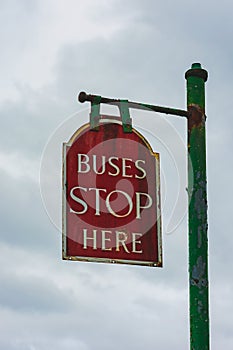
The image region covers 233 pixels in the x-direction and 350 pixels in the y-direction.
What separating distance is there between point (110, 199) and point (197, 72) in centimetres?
162

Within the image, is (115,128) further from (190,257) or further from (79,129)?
(190,257)

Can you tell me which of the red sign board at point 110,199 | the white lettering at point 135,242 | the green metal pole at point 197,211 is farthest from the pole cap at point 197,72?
the white lettering at point 135,242

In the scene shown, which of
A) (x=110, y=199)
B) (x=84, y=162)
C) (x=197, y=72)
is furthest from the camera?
(x=197, y=72)

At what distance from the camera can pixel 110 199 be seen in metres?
8.45

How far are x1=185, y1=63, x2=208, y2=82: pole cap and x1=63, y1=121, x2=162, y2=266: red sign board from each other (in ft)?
2.86

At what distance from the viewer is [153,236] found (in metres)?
8.60

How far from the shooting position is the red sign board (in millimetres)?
8289

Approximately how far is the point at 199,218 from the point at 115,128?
1.23 meters

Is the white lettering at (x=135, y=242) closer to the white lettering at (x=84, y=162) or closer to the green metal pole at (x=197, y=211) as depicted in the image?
the green metal pole at (x=197, y=211)

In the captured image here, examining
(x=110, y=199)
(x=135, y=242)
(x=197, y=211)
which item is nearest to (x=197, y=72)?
(x=197, y=211)

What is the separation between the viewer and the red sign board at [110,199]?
8.29 meters

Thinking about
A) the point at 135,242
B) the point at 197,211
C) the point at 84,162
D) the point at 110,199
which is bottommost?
the point at 135,242

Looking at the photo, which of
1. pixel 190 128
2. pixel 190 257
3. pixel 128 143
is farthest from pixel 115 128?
pixel 190 257

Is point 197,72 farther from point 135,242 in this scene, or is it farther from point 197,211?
point 135,242
